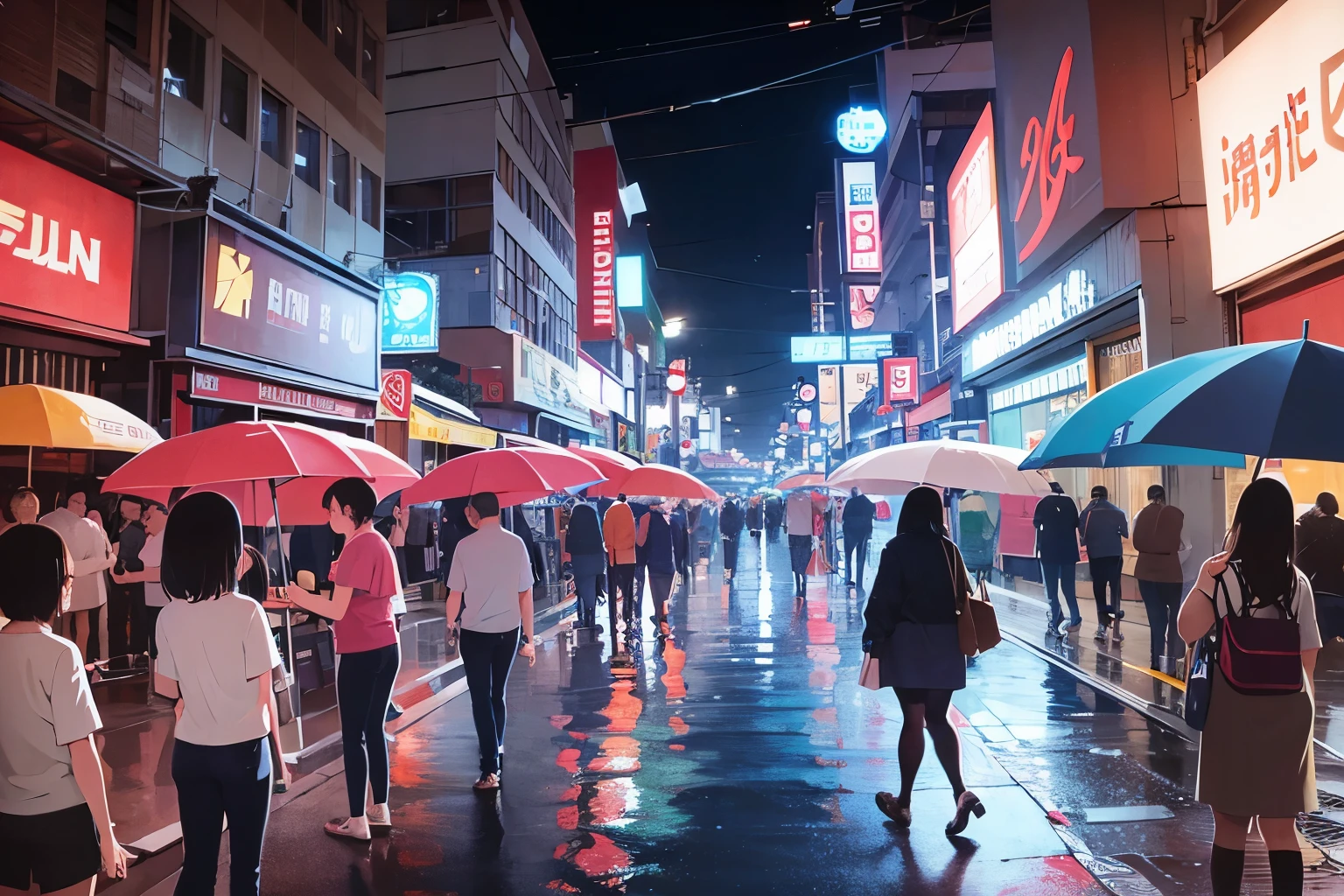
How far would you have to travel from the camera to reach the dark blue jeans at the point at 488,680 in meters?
6.45

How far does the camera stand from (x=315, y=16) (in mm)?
17172

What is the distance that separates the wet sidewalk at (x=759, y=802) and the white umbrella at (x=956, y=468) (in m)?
2.12

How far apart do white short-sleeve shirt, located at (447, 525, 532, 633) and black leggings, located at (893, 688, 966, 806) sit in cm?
275

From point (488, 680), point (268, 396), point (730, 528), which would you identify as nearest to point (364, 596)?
point (488, 680)

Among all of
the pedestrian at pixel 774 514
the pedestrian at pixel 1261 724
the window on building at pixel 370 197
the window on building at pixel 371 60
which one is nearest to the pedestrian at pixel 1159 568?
the pedestrian at pixel 1261 724

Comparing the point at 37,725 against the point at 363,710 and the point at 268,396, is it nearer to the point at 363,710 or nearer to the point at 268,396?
the point at 363,710

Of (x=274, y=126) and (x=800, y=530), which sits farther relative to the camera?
(x=800, y=530)

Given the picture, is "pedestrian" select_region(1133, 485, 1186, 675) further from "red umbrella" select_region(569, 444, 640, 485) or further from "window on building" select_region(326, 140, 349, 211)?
"window on building" select_region(326, 140, 349, 211)

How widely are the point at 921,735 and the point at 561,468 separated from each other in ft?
15.9

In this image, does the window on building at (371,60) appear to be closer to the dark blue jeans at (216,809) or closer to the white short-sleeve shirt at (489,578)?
the white short-sleeve shirt at (489,578)

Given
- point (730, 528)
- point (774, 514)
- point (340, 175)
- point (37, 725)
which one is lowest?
point (37, 725)

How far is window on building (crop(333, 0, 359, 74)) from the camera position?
718 inches

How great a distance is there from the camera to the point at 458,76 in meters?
Answer: 26.8

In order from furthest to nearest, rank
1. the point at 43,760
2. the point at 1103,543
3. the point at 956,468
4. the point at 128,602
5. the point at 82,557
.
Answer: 1. the point at 1103,543
2. the point at 128,602
3. the point at 82,557
4. the point at 956,468
5. the point at 43,760
